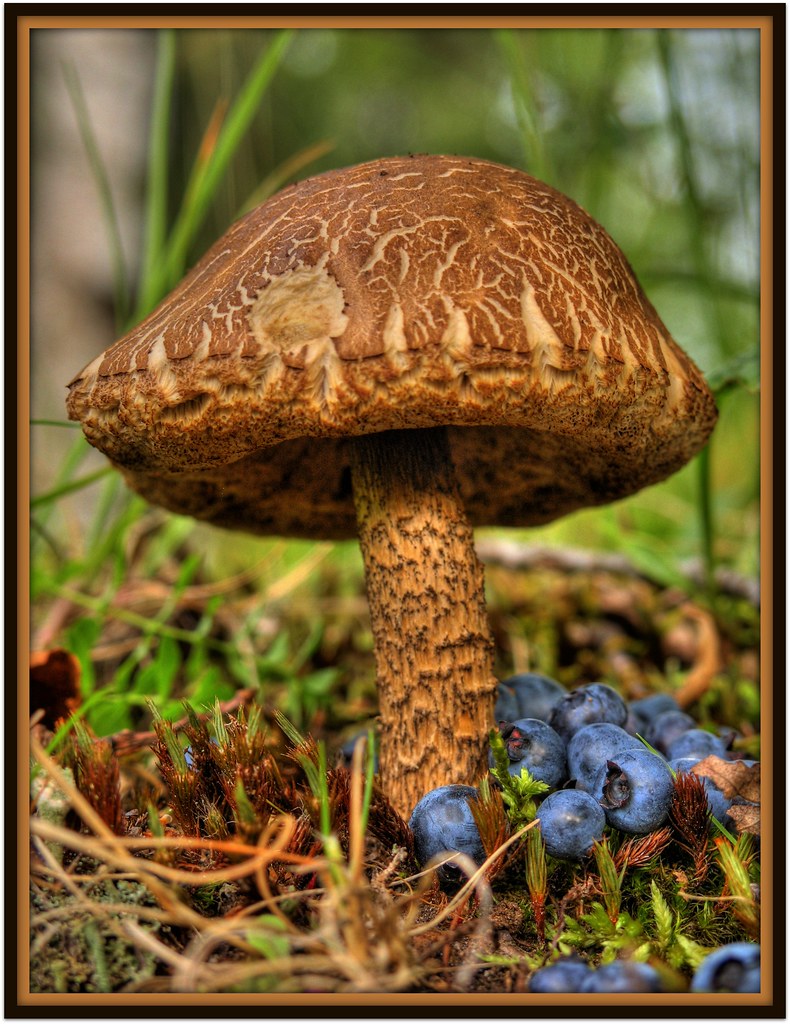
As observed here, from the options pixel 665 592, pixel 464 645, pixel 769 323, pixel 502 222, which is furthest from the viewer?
pixel 665 592

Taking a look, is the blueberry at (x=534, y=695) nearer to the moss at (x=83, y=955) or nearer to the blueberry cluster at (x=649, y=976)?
the blueberry cluster at (x=649, y=976)

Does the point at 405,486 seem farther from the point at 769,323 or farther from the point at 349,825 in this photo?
the point at 769,323

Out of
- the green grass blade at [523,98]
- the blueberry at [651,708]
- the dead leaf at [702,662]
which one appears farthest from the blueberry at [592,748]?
the green grass blade at [523,98]

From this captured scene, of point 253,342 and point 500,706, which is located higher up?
point 253,342

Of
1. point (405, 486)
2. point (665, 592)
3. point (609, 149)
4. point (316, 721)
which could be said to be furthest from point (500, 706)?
point (609, 149)

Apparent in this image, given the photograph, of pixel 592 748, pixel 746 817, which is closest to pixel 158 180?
pixel 592 748
